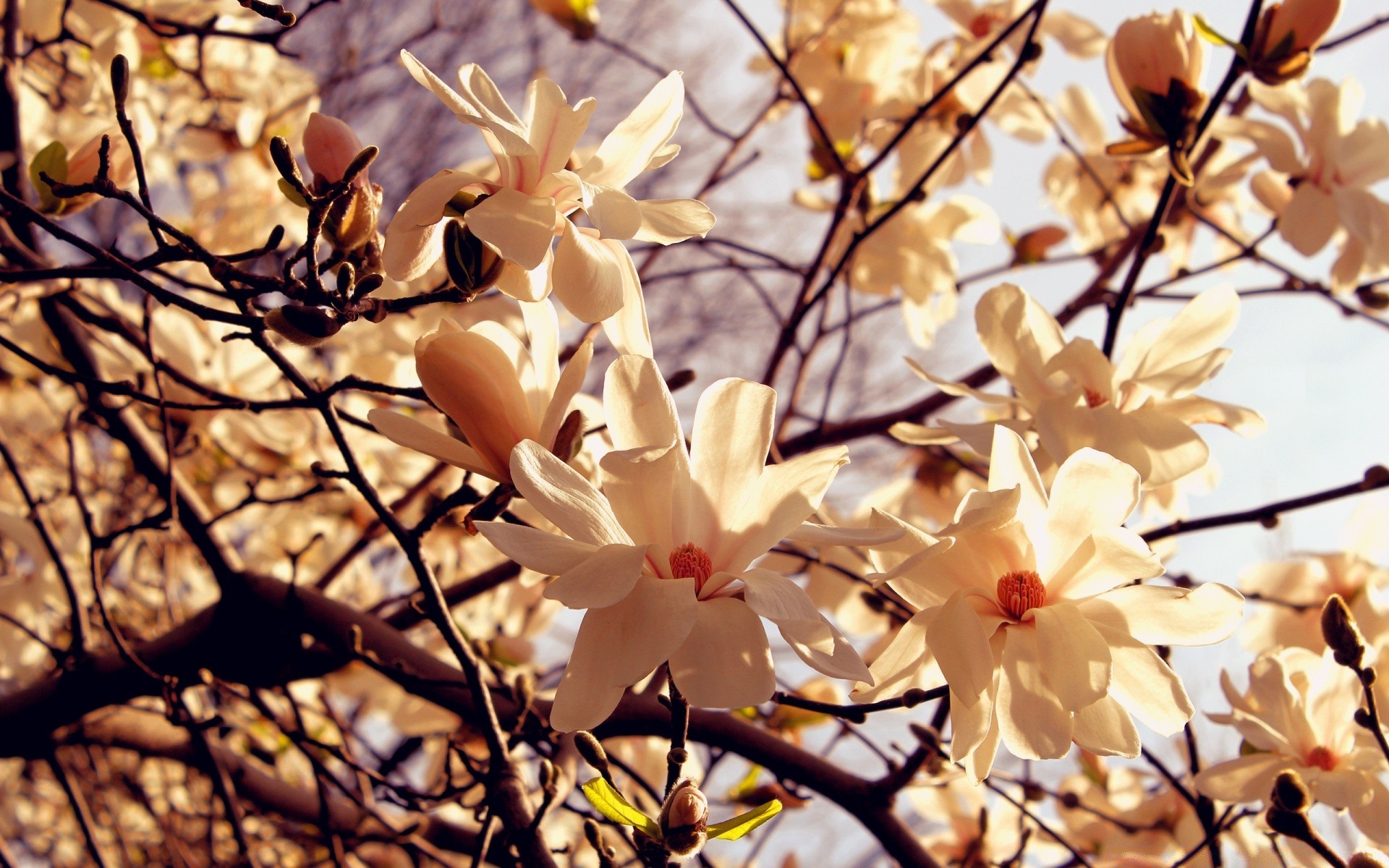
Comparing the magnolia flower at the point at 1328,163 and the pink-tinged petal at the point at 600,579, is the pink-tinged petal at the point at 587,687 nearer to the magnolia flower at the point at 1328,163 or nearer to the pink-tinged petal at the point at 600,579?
the pink-tinged petal at the point at 600,579

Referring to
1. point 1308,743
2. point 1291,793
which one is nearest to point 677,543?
point 1291,793

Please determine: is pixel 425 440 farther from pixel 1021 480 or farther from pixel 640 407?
pixel 1021 480

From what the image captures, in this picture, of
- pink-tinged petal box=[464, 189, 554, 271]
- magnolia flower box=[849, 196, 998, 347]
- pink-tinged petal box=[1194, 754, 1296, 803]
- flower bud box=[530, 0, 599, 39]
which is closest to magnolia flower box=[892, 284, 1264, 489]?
pink-tinged petal box=[1194, 754, 1296, 803]

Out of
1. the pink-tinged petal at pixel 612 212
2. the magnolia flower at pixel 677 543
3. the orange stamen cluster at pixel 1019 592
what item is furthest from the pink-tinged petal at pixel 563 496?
the orange stamen cluster at pixel 1019 592

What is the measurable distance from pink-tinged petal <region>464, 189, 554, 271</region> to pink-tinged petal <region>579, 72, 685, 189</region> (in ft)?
0.17

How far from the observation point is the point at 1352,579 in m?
0.89

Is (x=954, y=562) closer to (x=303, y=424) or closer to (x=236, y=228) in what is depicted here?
(x=303, y=424)

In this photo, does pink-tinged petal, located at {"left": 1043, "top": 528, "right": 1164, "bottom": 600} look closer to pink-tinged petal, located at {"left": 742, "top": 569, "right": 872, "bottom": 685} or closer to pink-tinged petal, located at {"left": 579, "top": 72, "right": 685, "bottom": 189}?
pink-tinged petal, located at {"left": 742, "top": 569, "right": 872, "bottom": 685}

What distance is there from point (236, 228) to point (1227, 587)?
50.4 inches

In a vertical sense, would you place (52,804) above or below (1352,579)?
above

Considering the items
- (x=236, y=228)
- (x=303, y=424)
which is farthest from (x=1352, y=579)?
(x=236, y=228)

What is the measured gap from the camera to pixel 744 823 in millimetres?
433

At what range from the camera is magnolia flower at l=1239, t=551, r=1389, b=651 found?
0.88m

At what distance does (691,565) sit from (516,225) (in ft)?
0.62
